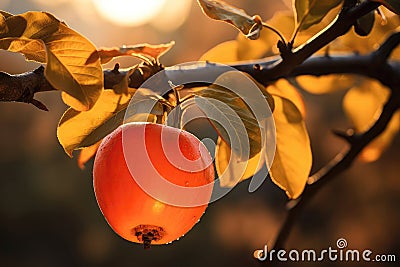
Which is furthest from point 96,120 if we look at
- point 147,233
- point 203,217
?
point 203,217

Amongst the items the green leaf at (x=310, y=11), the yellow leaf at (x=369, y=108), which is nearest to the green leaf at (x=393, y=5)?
the green leaf at (x=310, y=11)

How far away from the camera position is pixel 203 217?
177 inches

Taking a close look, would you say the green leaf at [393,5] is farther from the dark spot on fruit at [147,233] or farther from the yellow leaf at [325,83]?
the yellow leaf at [325,83]

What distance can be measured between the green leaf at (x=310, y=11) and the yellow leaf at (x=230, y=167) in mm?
160

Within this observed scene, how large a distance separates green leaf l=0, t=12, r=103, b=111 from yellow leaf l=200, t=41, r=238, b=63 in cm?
39

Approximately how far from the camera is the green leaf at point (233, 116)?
639mm

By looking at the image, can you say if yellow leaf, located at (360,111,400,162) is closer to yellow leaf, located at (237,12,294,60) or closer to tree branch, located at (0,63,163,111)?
yellow leaf, located at (237,12,294,60)

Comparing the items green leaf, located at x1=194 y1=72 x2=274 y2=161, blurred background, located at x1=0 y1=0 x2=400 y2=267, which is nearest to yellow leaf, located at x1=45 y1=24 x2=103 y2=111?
green leaf, located at x1=194 y1=72 x2=274 y2=161

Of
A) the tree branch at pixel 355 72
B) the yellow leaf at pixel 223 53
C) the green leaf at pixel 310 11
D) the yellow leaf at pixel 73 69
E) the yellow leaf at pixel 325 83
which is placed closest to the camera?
the yellow leaf at pixel 73 69

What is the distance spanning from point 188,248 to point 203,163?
13.0 feet

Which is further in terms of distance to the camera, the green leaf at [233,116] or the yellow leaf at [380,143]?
the yellow leaf at [380,143]

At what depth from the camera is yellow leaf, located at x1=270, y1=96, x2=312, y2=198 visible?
0.77 m

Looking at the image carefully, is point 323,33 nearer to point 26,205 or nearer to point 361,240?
point 361,240

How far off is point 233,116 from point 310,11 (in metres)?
0.18
